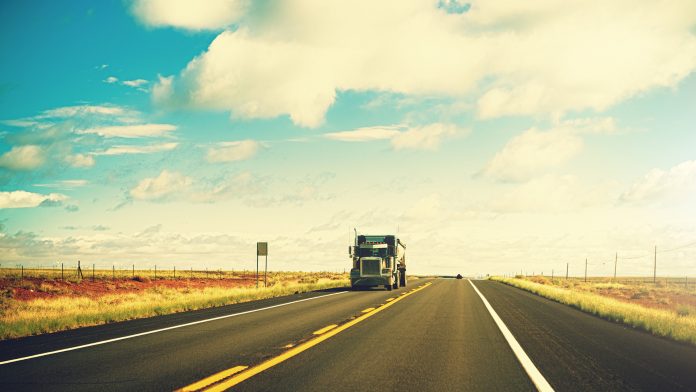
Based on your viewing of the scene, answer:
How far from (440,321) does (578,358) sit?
19.5 ft

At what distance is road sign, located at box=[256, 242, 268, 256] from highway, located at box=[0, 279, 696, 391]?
60.8ft

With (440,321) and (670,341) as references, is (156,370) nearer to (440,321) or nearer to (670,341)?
(440,321)

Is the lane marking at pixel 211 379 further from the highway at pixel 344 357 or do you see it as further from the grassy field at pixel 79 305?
the grassy field at pixel 79 305

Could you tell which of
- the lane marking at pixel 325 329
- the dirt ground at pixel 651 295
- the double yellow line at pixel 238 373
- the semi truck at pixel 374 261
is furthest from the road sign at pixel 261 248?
the double yellow line at pixel 238 373

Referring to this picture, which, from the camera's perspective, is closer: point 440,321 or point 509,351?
point 509,351

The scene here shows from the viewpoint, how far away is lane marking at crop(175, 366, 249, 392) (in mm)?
6449

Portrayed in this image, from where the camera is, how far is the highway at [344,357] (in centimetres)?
693

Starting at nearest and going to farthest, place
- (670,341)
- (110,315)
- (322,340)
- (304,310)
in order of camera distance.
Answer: (322,340) < (670,341) < (110,315) < (304,310)

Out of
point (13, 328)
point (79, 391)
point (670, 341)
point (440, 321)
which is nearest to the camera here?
point (79, 391)

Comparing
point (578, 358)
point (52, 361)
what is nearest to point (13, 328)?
point (52, 361)

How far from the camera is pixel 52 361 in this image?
8.51 meters

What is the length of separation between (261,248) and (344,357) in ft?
83.4

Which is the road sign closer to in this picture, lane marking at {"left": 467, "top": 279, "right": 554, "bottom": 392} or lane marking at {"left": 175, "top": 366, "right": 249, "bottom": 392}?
lane marking at {"left": 467, "top": 279, "right": 554, "bottom": 392}

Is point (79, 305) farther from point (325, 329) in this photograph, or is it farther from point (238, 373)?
point (238, 373)
